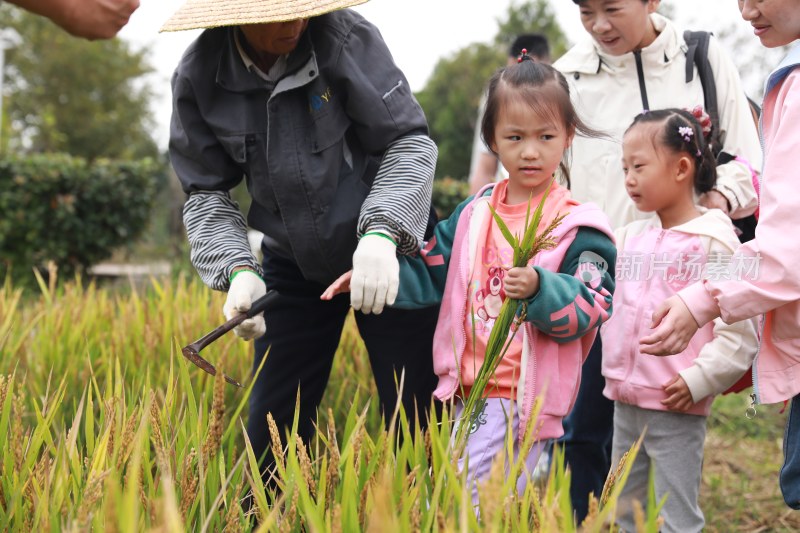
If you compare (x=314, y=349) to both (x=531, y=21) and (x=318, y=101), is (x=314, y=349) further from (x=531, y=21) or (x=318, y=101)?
(x=531, y=21)

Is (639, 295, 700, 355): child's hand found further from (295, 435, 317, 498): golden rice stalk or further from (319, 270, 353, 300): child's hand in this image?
(295, 435, 317, 498): golden rice stalk

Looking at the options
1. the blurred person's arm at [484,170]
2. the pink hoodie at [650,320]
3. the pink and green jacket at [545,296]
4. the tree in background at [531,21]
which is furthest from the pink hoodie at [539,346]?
the tree in background at [531,21]

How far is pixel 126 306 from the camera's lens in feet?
12.4

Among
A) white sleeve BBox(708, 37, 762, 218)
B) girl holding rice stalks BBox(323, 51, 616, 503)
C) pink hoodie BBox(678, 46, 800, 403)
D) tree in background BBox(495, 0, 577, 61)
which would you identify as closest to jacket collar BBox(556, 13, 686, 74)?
white sleeve BBox(708, 37, 762, 218)

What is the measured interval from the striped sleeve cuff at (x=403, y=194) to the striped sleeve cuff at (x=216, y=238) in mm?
329

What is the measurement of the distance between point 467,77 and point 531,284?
2981 centimetres

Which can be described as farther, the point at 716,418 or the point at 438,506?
the point at 716,418

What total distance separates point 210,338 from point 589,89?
4.60 feet

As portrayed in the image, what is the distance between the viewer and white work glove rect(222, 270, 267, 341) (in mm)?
1910

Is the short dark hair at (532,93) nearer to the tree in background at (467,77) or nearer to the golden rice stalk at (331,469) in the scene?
the golden rice stalk at (331,469)

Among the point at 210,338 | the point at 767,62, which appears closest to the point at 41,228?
the point at 210,338

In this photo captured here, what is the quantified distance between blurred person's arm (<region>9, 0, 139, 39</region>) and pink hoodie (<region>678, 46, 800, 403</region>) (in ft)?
4.84

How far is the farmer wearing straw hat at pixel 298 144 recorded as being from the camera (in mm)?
2008

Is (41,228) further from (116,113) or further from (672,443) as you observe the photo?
(116,113)
